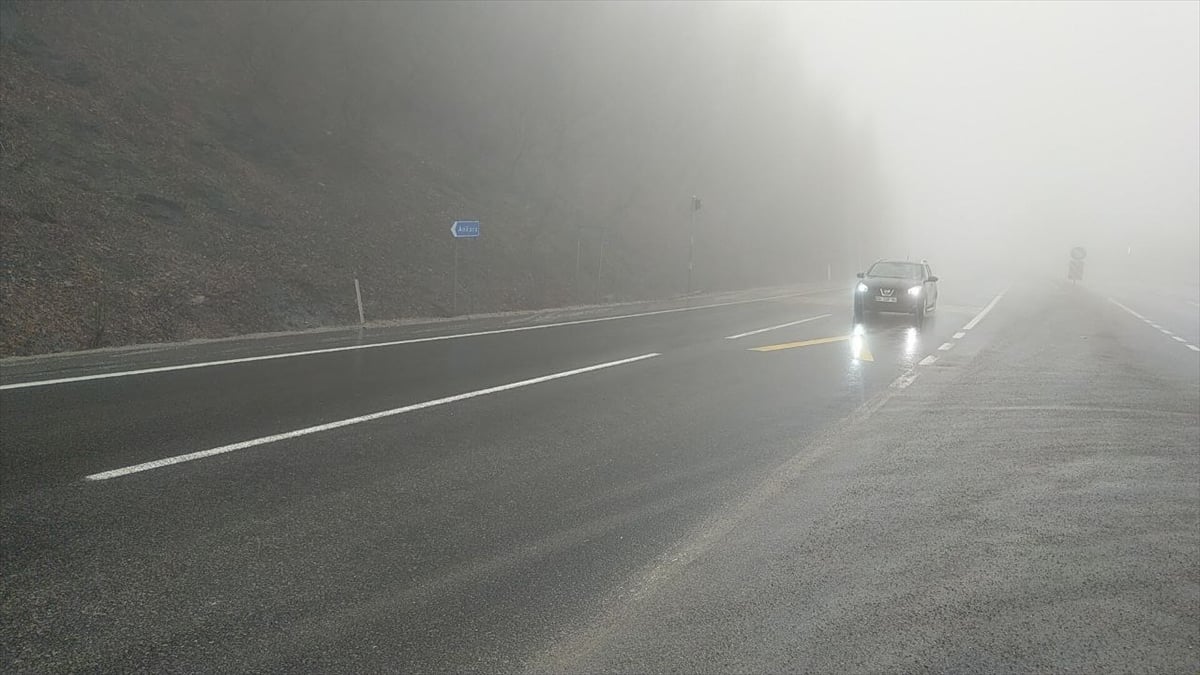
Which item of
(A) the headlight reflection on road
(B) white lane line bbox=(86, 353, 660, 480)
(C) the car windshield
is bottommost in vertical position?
(A) the headlight reflection on road

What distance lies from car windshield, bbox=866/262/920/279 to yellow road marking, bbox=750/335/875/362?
521 centimetres

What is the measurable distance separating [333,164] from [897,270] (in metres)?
16.8

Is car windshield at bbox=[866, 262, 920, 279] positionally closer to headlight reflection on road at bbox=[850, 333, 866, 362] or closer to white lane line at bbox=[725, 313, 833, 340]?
white lane line at bbox=[725, 313, 833, 340]

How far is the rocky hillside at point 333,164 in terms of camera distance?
43.6 feet

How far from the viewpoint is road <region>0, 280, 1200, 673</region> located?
3.12m

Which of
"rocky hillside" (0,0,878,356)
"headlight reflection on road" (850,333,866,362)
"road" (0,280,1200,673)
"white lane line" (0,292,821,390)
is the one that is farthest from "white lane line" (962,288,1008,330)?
"rocky hillside" (0,0,878,356)

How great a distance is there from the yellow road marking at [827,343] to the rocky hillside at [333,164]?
853cm

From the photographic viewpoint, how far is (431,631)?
3148mm

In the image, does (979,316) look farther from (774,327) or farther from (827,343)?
(827,343)

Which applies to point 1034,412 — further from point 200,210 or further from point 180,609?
point 200,210

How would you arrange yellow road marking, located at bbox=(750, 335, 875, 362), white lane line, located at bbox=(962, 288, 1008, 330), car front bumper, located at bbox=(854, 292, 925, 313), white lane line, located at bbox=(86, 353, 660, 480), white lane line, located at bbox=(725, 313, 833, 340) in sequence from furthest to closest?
1. white lane line, located at bbox=(962, 288, 1008, 330)
2. car front bumper, located at bbox=(854, 292, 925, 313)
3. white lane line, located at bbox=(725, 313, 833, 340)
4. yellow road marking, located at bbox=(750, 335, 875, 362)
5. white lane line, located at bbox=(86, 353, 660, 480)

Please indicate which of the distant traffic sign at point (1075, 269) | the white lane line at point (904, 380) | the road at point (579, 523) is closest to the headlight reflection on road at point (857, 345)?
the white lane line at point (904, 380)

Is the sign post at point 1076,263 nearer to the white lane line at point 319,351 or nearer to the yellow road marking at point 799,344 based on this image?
the white lane line at point 319,351

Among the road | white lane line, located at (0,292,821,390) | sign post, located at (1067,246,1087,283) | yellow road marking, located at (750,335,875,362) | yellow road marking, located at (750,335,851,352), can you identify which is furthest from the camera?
sign post, located at (1067,246,1087,283)
